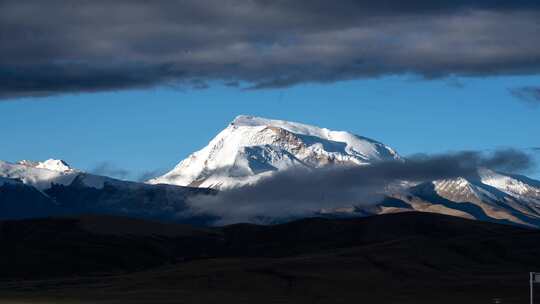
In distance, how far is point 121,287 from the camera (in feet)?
654

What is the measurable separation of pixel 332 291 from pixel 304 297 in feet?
37.9

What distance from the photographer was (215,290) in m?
195

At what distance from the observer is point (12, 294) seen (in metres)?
192

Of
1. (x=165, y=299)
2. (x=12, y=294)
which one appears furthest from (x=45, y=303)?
(x=12, y=294)

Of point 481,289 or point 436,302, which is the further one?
point 481,289

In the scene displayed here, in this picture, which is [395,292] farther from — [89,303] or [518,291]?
[89,303]

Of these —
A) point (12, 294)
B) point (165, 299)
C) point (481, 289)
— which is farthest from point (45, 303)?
point (481, 289)

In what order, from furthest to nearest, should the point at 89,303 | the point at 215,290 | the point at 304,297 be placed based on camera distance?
the point at 215,290, the point at 304,297, the point at 89,303

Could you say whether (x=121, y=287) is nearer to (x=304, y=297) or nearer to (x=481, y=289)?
(x=304, y=297)

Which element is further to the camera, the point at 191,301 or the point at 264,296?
the point at 264,296

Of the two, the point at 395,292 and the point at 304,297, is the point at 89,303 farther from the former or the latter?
the point at 395,292

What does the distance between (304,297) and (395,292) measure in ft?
56.3

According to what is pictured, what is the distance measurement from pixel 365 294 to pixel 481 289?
18.6 m

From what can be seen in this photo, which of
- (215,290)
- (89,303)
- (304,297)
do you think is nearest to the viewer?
(89,303)
